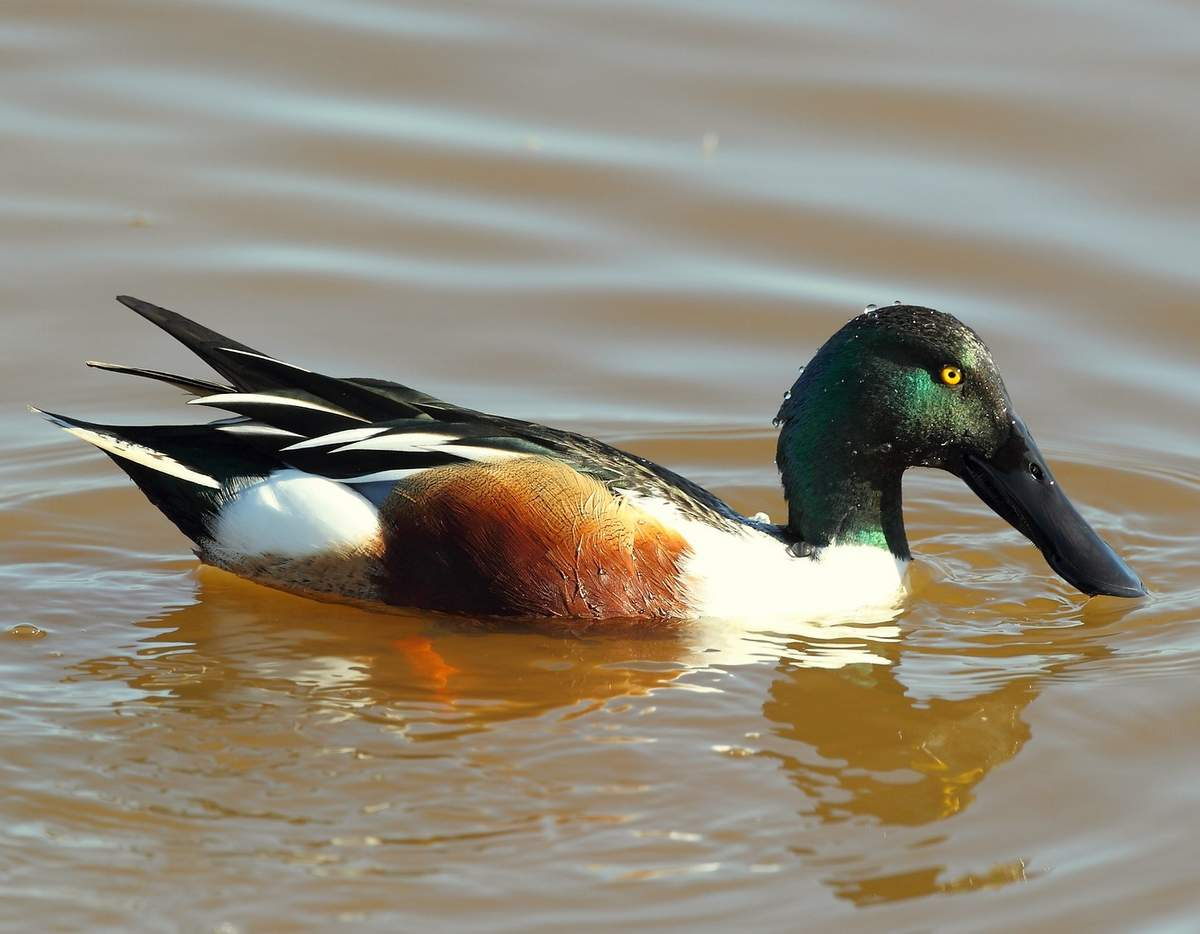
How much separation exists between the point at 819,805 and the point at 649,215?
15.7ft

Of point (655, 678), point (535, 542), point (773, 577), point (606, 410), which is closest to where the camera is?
point (655, 678)

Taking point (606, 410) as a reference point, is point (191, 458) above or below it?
below

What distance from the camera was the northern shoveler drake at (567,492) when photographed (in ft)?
18.9

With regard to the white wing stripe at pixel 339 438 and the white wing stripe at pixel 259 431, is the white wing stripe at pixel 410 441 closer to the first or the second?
the white wing stripe at pixel 339 438

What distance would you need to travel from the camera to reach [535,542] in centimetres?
572

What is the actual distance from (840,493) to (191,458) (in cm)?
204

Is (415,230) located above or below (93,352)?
above

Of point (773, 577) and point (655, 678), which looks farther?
point (773, 577)

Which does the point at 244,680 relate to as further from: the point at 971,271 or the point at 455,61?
the point at 455,61

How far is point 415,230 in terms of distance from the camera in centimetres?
900

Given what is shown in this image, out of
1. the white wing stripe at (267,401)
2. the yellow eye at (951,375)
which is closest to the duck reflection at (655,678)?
the white wing stripe at (267,401)

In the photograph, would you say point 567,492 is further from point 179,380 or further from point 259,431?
point 179,380

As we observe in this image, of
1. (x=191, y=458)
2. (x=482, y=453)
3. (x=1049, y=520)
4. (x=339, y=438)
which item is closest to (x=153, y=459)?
(x=191, y=458)

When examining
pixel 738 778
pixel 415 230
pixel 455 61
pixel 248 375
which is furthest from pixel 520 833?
pixel 455 61
